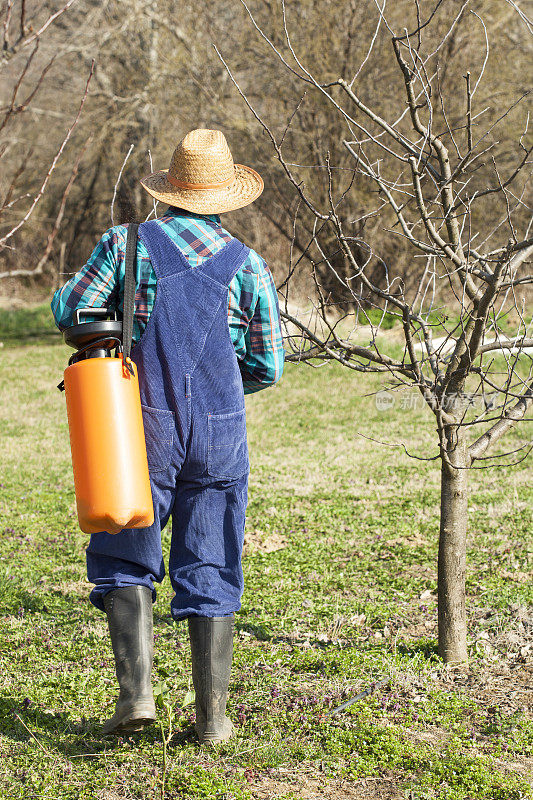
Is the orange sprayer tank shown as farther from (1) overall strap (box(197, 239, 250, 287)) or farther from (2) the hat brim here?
(2) the hat brim

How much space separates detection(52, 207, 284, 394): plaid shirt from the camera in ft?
8.57

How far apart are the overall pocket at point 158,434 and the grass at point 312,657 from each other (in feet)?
2.25

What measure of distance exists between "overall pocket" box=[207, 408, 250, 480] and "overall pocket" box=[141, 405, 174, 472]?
0.42 ft

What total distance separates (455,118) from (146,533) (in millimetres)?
12345

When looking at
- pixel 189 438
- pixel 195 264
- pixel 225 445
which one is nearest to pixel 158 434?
pixel 189 438

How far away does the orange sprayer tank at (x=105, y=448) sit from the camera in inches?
96.3

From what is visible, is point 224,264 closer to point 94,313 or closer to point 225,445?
point 94,313

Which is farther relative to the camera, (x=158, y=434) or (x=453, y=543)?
(x=453, y=543)

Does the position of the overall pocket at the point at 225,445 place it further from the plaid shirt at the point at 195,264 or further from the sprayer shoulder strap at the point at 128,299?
the sprayer shoulder strap at the point at 128,299

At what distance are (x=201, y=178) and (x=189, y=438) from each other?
0.86 meters

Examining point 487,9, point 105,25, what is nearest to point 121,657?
point 487,9

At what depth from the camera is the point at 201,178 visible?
2766mm

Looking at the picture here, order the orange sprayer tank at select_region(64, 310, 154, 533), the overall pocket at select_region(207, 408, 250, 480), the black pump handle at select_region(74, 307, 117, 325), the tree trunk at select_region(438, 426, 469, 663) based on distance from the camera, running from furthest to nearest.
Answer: the tree trunk at select_region(438, 426, 469, 663), the overall pocket at select_region(207, 408, 250, 480), the black pump handle at select_region(74, 307, 117, 325), the orange sprayer tank at select_region(64, 310, 154, 533)

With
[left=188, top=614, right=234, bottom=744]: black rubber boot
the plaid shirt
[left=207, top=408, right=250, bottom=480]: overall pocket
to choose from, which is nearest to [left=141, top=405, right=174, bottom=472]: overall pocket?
[left=207, top=408, right=250, bottom=480]: overall pocket
